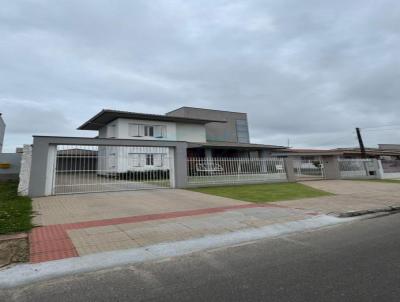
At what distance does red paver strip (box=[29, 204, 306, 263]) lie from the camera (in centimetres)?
473

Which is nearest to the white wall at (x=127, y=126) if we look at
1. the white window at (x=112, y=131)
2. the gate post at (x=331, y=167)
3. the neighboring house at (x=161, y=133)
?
the neighboring house at (x=161, y=133)

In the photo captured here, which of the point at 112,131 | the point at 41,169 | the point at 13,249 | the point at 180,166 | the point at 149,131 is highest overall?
the point at 112,131

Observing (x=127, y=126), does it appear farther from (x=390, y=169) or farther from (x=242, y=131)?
(x=390, y=169)

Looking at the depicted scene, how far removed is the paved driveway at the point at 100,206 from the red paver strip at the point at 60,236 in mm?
464

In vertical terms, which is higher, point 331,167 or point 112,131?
point 112,131

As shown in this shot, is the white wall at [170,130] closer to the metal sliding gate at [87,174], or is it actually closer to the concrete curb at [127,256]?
the metal sliding gate at [87,174]

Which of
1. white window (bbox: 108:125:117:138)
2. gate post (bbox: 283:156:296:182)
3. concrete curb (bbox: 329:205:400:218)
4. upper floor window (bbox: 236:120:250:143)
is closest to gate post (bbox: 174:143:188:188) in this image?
gate post (bbox: 283:156:296:182)

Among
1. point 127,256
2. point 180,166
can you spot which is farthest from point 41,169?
point 127,256

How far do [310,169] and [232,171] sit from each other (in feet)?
32.6

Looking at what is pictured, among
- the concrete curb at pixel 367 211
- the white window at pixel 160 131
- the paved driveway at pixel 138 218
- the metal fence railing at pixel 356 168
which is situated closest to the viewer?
the paved driveway at pixel 138 218

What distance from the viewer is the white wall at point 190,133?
97.1 feet

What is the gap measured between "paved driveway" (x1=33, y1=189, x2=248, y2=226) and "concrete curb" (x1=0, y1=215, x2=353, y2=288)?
9.93 ft

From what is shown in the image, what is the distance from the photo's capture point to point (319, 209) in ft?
30.4

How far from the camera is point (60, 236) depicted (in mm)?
5824
